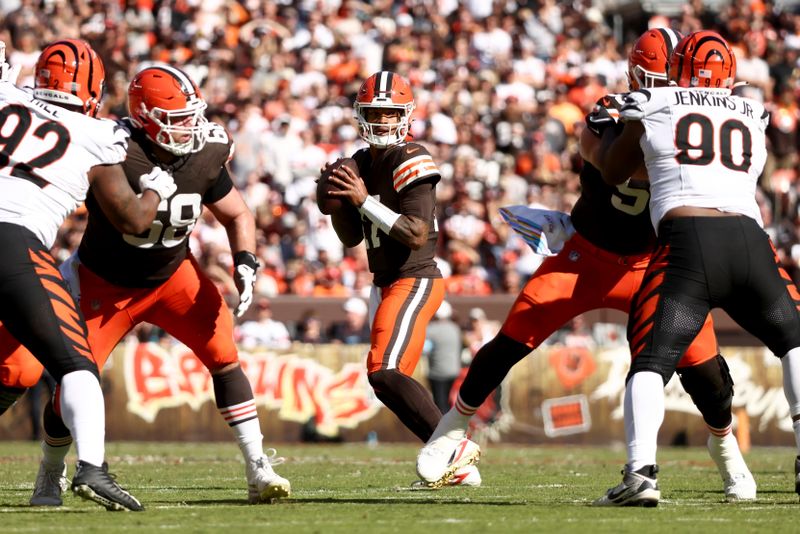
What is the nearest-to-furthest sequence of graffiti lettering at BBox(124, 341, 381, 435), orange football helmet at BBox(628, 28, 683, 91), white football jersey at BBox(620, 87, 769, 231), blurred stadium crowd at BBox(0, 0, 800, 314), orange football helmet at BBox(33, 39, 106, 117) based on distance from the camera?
white football jersey at BBox(620, 87, 769, 231) < orange football helmet at BBox(33, 39, 106, 117) < orange football helmet at BBox(628, 28, 683, 91) < graffiti lettering at BBox(124, 341, 381, 435) < blurred stadium crowd at BBox(0, 0, 800, 314)

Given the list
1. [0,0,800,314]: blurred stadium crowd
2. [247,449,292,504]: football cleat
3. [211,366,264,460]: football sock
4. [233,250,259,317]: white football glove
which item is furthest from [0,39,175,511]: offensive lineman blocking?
[0,0,800,314]: blurred stadium crowd

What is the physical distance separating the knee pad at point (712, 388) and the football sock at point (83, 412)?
108 inches

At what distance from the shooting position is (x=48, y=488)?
20.6 ft

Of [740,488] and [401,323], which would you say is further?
[401,323]

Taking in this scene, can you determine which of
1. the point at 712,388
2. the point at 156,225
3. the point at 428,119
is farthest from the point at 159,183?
the point at 428,119

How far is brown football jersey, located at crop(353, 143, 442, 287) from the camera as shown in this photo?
7.04 meters

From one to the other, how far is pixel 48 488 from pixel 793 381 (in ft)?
11.1

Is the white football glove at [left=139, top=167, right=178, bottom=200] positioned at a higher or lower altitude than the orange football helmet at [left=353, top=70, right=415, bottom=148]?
lower

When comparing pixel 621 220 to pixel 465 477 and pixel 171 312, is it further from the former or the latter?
pixel 171 312

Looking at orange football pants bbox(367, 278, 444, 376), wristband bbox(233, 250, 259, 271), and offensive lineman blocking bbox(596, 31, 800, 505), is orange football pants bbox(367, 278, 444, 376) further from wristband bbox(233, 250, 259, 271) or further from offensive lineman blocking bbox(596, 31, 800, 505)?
offensive lineman blocking bbox(596, 31, 800, 505)

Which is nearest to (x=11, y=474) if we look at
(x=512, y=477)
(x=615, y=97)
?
(x=512, y=477)

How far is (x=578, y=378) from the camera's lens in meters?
14.5

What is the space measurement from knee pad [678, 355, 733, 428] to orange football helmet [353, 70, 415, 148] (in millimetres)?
1981

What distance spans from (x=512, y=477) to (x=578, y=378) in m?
6.29
